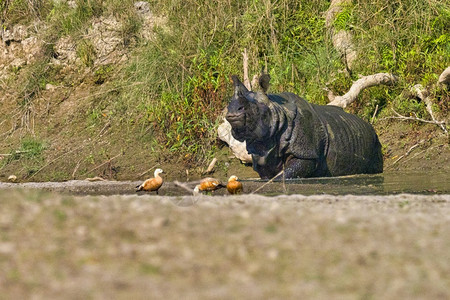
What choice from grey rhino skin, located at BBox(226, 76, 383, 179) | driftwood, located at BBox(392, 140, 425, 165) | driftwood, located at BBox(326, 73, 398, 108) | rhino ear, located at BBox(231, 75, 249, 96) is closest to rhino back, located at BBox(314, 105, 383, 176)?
grey rhino skin, located at BBox(226, 76, 383, 179)

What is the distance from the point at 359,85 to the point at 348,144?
1.82 metres

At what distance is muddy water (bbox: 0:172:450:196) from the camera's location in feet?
24.4

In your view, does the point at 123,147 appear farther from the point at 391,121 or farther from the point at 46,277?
the point at 46,277

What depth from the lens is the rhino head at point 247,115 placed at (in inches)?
335

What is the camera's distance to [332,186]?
8.01 m

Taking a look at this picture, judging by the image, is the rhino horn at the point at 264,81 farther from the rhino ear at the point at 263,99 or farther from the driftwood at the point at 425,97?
the driftwood at the point at 425,97

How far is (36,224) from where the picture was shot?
142 inches

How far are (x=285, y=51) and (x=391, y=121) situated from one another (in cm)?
243

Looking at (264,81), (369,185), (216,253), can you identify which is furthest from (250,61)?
(216,253)

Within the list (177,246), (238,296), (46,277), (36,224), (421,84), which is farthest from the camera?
(421,84)

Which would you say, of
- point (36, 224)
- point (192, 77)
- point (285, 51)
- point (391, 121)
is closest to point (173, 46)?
point (192, 77)

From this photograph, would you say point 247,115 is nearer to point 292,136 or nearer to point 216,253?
point 292,136

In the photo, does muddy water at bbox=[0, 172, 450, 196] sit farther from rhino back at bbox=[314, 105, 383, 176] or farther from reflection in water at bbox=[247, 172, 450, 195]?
rhino back at bbox=[314, 105, 383, 176]

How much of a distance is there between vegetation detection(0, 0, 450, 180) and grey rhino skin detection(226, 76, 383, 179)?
2.07 meters
